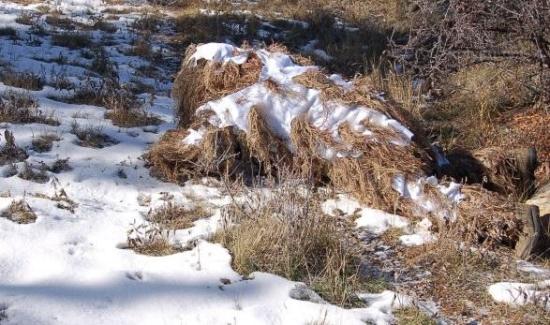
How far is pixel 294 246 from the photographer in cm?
382

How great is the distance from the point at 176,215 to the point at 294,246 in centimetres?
107

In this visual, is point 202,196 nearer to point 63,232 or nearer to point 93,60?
point 63,232

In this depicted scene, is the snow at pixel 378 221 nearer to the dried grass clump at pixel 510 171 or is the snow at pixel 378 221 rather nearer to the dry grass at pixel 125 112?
the dried grass clump at pixel 510 171

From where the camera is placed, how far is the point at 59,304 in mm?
3328

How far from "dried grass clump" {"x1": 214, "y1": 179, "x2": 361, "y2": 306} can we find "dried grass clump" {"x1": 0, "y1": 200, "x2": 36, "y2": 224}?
1272 millimetres

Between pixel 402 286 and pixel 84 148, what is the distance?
9.67ft

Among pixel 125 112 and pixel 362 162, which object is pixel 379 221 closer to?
pixel 362 162

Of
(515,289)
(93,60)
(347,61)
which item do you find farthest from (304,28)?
(515,289)

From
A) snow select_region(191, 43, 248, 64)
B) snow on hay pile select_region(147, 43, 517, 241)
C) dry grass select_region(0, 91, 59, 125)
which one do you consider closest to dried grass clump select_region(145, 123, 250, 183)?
snow on hay pile select_region(147, 43, 517, 241)

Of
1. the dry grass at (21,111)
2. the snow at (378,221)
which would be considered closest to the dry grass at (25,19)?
the dry grass at (21,111)

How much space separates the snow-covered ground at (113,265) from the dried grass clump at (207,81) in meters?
0.59

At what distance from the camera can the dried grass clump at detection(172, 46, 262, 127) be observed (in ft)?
17.9

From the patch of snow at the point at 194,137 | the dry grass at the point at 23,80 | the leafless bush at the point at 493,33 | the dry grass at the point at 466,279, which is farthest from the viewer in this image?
the dry grass at the point at 23,80

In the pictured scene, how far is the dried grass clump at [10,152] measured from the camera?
5.03 m
